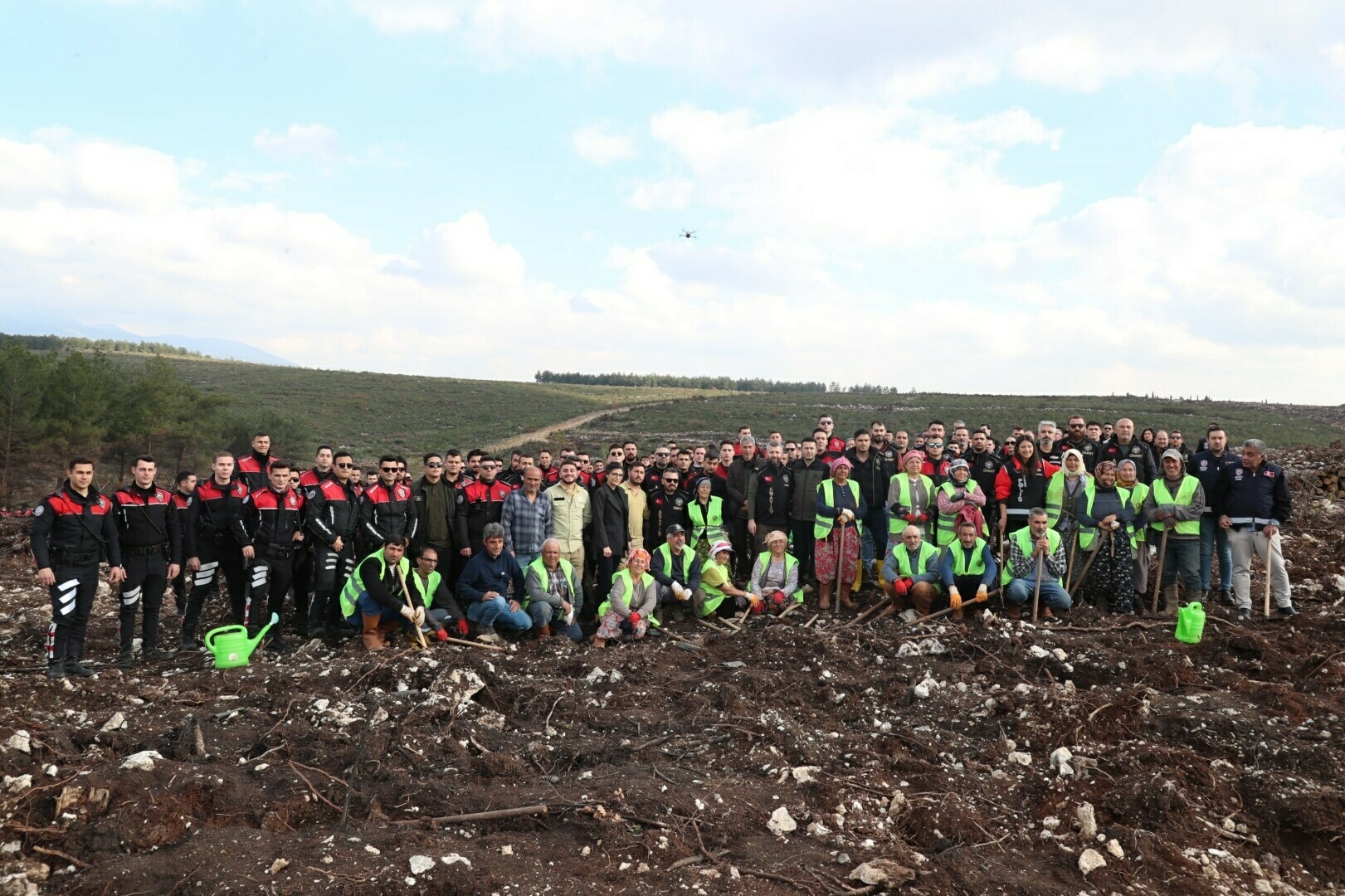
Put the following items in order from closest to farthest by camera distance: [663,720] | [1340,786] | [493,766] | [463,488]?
[1340,786], [493,766], [663,720], [463,488]

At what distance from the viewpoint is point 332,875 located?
421 centimetres

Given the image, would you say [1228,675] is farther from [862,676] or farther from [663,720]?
[663,720]

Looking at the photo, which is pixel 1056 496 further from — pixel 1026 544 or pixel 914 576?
pixel 914 576

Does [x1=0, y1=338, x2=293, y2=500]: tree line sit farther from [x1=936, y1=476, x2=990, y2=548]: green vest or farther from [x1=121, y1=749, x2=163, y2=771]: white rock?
[x1=936, y1=476, x2=990, y2=548]: green vest

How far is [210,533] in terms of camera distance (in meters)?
Answer: 8.87

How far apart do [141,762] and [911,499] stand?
7787 millimetres

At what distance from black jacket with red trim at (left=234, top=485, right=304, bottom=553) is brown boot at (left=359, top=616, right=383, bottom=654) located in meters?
1.16

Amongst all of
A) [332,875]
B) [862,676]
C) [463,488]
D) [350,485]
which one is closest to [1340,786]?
[862,676]

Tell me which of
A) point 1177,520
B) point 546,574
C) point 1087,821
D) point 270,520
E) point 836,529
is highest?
point 1177,520

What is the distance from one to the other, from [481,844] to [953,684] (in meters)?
4.29

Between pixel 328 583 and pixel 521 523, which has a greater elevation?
pixel 521 523

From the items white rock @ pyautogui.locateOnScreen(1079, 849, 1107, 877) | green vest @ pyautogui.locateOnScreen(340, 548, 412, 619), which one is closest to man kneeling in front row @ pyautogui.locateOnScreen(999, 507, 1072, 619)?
white rock @ pyautogui.locateOnScreen(1079, 849, 1107, 877)

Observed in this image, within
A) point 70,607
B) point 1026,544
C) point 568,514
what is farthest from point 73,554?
point 1026,544

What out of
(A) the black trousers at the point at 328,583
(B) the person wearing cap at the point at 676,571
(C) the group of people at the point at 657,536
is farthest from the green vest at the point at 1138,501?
(A) the black trousers at the point at 328,583
